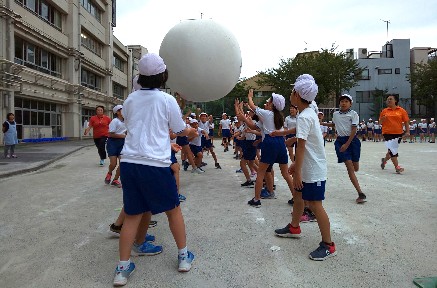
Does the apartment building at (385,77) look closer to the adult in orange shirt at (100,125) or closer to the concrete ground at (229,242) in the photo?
the adult in orange shirt at (100,125)

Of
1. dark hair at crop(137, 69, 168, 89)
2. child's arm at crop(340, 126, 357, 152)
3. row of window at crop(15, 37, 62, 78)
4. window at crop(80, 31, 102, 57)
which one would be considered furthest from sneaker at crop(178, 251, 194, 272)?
window at crop(80, 31, 102, 57)

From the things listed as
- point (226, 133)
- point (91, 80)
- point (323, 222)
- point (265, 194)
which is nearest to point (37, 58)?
point (91, 80)

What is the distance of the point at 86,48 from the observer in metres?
28.5

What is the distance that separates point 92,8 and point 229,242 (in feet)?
107

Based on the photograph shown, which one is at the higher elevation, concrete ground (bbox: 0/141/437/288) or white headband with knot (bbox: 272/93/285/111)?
white headband with knot (bbox: 272/93/285/111)

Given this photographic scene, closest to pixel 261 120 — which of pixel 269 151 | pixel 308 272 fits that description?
pixel 269 151

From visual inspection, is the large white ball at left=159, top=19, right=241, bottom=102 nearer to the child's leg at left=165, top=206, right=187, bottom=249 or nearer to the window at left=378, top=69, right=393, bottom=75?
the child's leg at left=165, top=206, right=187, bottom=249

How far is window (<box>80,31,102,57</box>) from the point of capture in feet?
94.3

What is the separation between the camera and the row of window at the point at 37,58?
19.3 metres

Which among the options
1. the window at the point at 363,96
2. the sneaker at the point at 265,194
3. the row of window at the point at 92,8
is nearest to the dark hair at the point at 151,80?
the sneaker at the point at 265,194

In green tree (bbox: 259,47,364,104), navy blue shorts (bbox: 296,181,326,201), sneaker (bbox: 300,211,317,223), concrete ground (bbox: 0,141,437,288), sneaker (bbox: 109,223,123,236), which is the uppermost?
green tree (bbox: 259,47,364,104)

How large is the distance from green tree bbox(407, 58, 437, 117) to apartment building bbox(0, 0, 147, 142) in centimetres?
3485

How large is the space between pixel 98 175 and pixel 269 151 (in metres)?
5.12

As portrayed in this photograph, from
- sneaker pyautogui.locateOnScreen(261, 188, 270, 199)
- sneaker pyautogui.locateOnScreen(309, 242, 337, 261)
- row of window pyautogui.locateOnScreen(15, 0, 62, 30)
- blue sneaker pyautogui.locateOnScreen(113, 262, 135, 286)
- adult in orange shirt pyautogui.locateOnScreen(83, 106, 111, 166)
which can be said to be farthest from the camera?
row of window pyautogui.locateOnScreen(15, 0, 62, 30)
